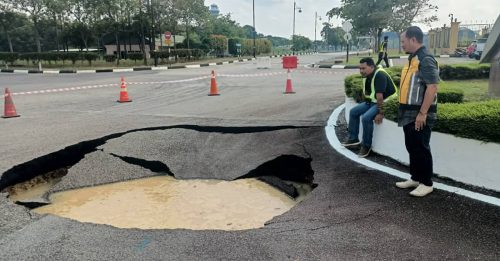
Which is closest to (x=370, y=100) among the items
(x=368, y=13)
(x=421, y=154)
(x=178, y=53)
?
(x=421, y=154)

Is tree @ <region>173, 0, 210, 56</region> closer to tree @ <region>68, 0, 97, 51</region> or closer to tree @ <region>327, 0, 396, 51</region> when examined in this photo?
tree @ <region>68, 0, 97, 51</region>

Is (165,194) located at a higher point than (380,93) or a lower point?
lower

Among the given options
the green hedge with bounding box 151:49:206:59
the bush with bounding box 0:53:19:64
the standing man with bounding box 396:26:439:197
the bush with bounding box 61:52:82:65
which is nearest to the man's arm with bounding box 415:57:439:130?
the standing man with bounding box 396:26:439:197

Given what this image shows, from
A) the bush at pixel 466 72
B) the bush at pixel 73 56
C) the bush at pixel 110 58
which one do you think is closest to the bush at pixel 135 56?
the bush at pixel 110 58

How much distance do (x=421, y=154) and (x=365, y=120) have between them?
143cm

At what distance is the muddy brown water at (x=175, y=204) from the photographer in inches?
160

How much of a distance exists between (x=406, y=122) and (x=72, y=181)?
3.94 meters

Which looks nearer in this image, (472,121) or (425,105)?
(425,105)

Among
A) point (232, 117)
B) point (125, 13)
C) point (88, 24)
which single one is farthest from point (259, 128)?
point (88, 24)

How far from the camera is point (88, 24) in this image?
4206 cm

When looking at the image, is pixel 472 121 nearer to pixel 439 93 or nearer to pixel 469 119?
pixel 469 119

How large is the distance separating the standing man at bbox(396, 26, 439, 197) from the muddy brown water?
1.37 meters

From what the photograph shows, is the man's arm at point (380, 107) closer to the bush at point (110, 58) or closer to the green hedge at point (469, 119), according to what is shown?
the green hedge at point (469, 119)

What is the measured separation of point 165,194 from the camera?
485 centimetres
